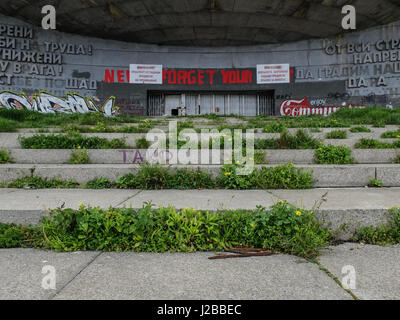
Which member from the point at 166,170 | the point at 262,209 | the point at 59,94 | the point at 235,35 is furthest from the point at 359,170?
the point at 59,94

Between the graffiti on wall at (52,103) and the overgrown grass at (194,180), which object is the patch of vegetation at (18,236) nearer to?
the overgrown grass at (194,180)

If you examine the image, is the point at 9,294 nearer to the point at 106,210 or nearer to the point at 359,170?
the point at 106,210

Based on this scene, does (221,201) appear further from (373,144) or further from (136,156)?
(373,144)

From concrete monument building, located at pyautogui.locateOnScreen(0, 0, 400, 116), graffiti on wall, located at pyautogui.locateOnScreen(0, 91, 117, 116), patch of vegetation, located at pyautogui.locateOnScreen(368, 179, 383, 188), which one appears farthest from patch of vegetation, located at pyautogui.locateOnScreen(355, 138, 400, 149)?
graffiti on wall, located at pyautogui.locateOnScreen(0, 91, 117, 116)

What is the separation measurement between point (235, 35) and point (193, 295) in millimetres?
16316

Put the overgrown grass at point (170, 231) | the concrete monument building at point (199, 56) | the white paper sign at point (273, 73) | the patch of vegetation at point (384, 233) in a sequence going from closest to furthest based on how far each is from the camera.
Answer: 1. the overgrown grass at point (170, 231)
2. the patch of vegetation at point (384, 233)
3. the concrete monument building at point (199, 56)
4. the white paper sign at point (273, 73)

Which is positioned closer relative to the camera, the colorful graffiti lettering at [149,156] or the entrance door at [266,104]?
the colorful graffiti lettering at [149,156]

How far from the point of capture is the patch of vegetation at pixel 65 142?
4.76 m

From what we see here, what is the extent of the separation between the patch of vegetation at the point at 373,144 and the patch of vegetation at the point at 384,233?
9.54ft

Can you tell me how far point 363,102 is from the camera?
50.6 ft

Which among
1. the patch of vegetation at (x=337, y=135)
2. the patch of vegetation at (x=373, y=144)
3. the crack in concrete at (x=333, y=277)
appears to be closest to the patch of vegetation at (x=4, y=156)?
the crack in concrete at (x=333, y=277)

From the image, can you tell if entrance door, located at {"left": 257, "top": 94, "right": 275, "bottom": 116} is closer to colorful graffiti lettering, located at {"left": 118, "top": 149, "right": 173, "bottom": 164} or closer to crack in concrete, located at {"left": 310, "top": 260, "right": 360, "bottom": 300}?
colorful graffiti lettering, located at {"left": 118, "top": 149, "right": 173, "bottom": 164}

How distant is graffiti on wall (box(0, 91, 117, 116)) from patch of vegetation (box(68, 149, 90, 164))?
1207 cm

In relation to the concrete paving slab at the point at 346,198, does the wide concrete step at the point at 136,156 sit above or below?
above
